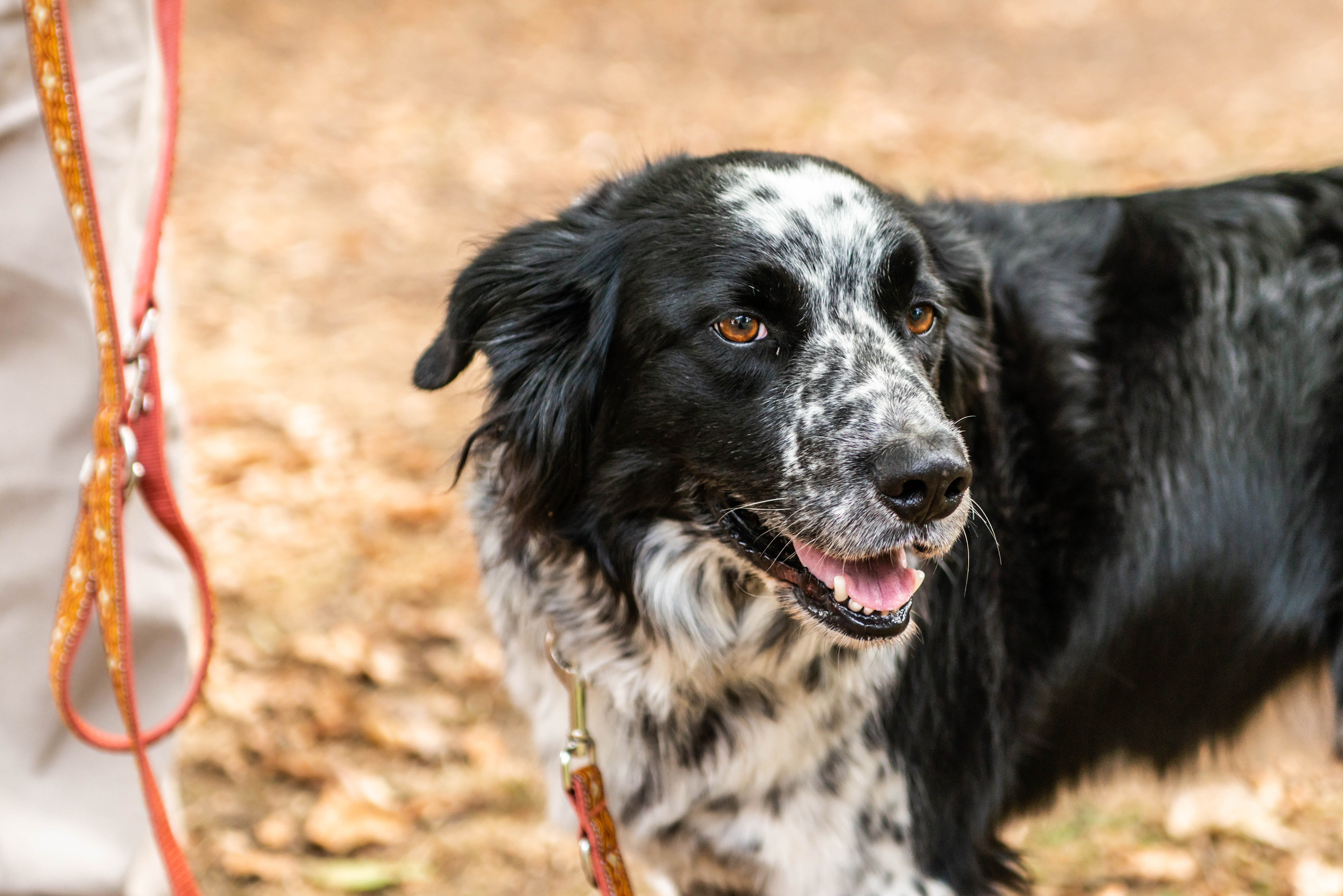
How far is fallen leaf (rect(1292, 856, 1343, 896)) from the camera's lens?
121 inches

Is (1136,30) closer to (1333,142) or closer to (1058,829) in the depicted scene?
(1333,142)

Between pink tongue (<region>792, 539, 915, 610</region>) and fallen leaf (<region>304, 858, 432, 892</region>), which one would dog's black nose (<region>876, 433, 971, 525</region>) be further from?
fallen leaf (<region>304, 858, 432, 892</region>)

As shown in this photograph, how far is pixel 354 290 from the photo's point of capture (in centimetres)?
620

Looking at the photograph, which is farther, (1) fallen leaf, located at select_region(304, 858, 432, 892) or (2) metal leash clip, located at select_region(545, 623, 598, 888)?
(1) fallen leaf, located at select_region(304, 858, 432, 892)

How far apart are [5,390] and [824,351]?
159 centimetres

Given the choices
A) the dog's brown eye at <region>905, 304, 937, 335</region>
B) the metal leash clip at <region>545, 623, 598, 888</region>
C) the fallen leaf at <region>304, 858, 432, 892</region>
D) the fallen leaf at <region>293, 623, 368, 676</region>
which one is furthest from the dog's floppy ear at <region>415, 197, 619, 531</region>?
the fallen leaf at <region>293, 623, 368, 676</region>

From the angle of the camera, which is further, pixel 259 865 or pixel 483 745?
pixel 483 745

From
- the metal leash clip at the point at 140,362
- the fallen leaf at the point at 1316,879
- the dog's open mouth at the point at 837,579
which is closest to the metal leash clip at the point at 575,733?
the dog's open mouth at the point at 837,579

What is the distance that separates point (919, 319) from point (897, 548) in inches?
18.4

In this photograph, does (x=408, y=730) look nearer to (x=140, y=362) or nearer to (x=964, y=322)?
(x=140, y=362)

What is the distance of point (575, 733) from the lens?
2133 millimetres

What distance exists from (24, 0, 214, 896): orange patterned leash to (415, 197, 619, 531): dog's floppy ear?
1.71ft

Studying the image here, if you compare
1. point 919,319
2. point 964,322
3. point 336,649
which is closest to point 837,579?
point 919,319

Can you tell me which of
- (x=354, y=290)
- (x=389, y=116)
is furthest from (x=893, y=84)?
(x=354, y=290)
